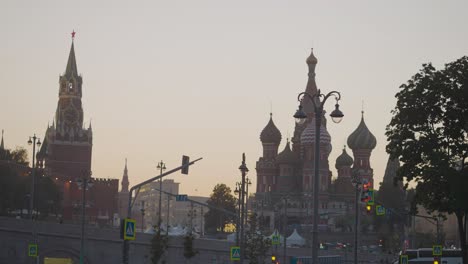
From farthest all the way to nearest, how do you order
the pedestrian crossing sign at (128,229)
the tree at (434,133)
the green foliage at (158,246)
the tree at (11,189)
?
the tree at (11,189) → the green foliage at (158,246) → the tree at (434,133) → the pedestrian crossing sign at (128,229)

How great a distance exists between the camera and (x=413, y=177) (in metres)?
57.2

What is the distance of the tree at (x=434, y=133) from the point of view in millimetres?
55281

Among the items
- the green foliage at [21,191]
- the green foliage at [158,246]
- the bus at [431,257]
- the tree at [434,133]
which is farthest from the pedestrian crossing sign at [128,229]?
the green foliage at [21,191]

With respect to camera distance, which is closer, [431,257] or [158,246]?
[431,257]

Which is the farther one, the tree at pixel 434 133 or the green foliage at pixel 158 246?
the green foliage at pixel 158 246

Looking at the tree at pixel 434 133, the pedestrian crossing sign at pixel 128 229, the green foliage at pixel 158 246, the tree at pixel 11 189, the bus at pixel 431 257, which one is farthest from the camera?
the tree at pixel 11 189

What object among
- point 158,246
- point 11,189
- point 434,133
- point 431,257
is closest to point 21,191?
point 11,189

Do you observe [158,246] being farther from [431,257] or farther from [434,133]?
[434,133]

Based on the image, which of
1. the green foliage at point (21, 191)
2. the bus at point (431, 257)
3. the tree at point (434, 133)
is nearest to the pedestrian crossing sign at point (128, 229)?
the tree at point (434, 133)

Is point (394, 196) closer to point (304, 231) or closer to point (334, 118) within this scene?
point (304, 231)

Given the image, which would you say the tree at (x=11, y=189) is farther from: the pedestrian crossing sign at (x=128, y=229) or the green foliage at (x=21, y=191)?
the pedestrian crossing sign at (x=128, y=229)

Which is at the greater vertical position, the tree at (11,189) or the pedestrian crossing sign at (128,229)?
the tree at (11,189)

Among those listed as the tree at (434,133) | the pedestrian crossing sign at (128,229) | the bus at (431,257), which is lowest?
the bus at (431,257)

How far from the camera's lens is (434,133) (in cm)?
5666
